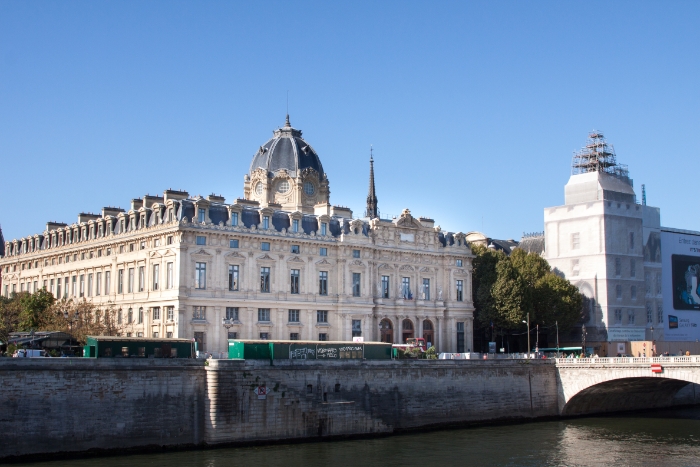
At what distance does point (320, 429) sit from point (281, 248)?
82.1ft

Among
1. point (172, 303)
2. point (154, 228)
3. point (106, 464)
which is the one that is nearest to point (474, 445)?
point (106, 464)

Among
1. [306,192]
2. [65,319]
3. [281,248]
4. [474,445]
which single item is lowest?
[474,445]

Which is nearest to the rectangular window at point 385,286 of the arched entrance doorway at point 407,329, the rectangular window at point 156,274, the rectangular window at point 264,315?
the arched entrance doorway at point 407,329

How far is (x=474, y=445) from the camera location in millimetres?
62188

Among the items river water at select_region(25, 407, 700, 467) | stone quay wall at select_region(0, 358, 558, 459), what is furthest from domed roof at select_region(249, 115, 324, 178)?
river water at select_region(25, 407, 700, 467)

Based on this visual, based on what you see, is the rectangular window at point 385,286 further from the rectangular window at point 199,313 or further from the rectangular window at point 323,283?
the rectangular window at point 199,313

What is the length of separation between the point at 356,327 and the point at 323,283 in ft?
18.5

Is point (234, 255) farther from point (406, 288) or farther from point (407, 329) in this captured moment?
point (407, 329)

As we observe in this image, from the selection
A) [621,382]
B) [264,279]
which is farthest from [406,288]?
[621,382]

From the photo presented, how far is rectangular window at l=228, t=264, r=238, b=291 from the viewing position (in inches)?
3201

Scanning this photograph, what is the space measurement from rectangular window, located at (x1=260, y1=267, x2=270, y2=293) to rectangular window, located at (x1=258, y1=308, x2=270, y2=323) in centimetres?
172

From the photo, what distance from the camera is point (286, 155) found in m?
103

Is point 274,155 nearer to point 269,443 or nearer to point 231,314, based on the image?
point 231,314

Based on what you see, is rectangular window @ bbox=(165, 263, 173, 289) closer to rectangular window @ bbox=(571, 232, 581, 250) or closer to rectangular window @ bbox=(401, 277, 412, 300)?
rectangular window @ bbox=(401, 277, 412, 300)
